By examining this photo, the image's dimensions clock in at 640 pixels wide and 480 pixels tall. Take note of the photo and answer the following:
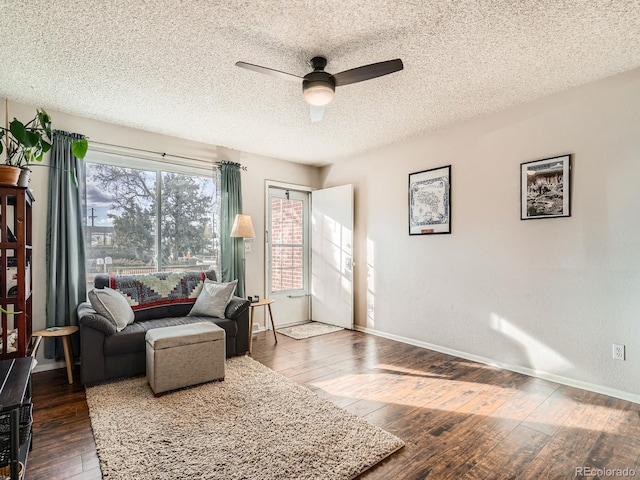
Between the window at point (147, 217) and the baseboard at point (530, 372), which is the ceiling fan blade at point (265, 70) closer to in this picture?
the window at point (147, 217)

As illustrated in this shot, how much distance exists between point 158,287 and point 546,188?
4.05 meters

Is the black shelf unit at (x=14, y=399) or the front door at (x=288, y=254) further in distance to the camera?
the front door at (x=288, y=254)

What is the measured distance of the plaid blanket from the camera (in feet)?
11.7

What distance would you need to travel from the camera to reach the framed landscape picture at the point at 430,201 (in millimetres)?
3957

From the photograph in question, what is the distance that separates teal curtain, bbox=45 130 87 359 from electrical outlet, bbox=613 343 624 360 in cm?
485

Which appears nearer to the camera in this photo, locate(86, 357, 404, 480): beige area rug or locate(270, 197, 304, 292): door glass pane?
locate(86, 357, 404, 480): beige area rug

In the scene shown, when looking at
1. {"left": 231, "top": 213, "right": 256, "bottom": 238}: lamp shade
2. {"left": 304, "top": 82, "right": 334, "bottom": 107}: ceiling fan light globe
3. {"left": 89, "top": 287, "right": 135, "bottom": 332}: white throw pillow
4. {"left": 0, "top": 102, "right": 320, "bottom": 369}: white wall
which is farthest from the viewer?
{"left": 231, "top": 213, "right": 256, "bottom": 238}: lamp shade

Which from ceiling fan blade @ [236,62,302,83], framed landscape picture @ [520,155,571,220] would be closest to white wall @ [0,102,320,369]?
ceiling fan blade @ [236,62,302,83]

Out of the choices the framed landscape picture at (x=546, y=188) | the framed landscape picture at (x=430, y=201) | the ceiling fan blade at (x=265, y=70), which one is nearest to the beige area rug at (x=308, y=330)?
the framed landscape picture at (x=430, y=201)

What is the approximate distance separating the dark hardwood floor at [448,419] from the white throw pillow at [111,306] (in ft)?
2.01

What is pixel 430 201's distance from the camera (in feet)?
13.5

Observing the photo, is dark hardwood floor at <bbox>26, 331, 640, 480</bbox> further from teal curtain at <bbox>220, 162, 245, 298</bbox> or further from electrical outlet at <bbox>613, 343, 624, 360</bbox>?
teal curtain at <bbox>220, 162, 245, 298</bbox>

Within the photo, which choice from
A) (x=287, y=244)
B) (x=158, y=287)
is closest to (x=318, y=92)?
(x=158, y=287)

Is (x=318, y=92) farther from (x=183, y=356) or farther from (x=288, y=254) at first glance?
(x=288, y=254)
